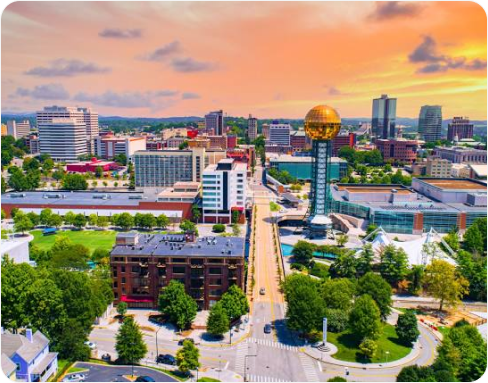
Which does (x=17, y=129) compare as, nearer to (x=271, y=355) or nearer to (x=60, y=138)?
(x=60, y=138)

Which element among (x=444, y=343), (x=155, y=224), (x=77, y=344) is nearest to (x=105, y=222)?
(x=155, y=224)

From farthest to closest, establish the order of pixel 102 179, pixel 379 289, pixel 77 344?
pixel 102 179
pixel 379 289
pixel 77 344

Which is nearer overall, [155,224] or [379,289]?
[379,289]

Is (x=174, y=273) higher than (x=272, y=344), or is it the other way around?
(x=174, y=273)

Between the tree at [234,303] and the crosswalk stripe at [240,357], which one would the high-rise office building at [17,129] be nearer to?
the tree at [234,303]

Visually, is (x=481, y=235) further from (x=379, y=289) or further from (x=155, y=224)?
(x=155, y=224)

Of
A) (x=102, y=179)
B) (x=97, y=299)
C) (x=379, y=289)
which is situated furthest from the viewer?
(x=102, y=179)

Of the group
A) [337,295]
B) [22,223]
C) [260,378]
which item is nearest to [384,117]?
[22,223]
